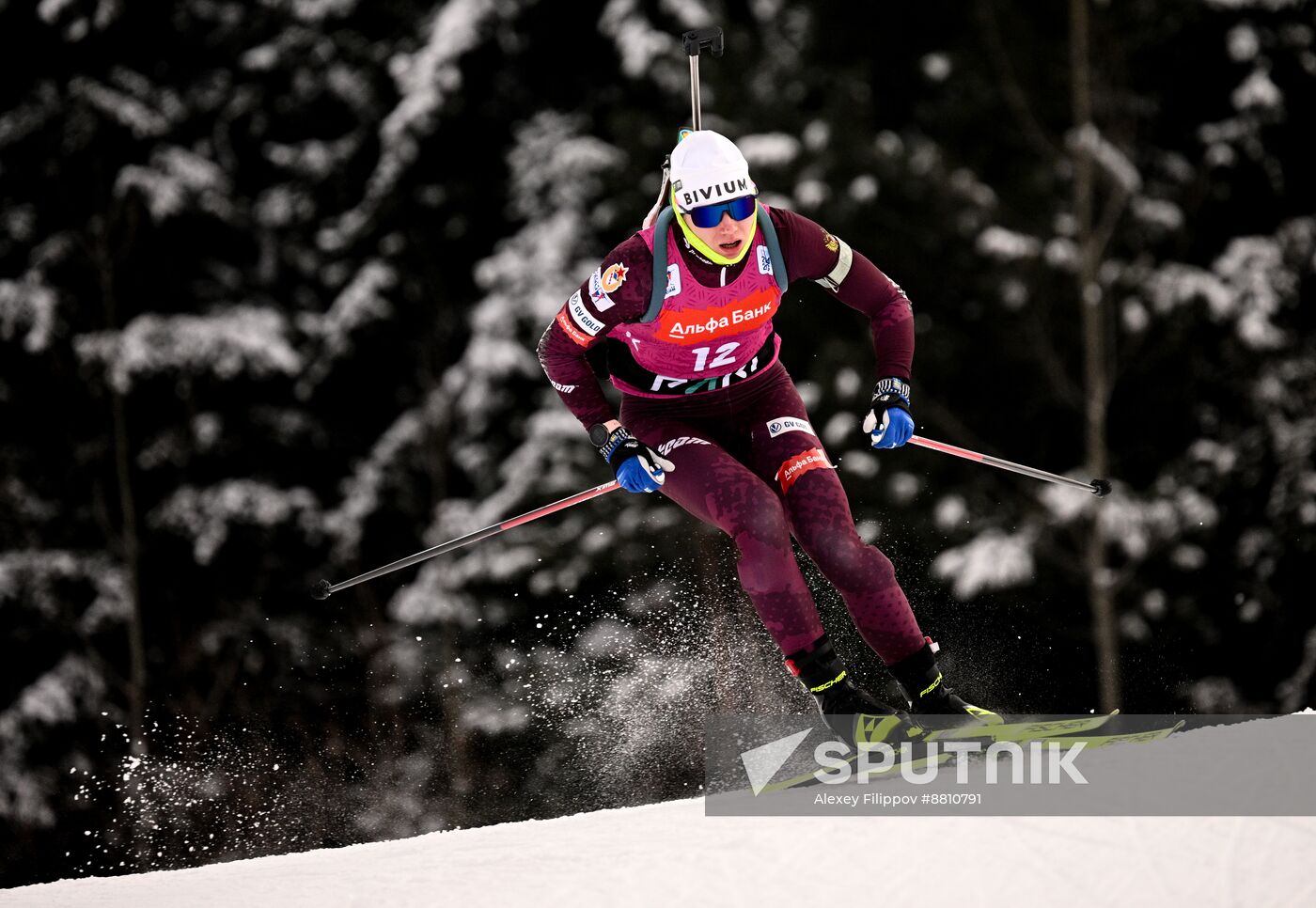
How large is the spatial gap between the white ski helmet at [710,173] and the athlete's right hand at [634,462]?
74 centimetres

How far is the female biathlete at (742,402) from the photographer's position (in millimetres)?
4340

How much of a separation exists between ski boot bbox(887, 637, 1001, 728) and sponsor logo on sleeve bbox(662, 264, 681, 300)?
134cm

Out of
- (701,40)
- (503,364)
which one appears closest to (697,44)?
(701,40)

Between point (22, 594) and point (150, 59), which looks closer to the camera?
point (22, 594)

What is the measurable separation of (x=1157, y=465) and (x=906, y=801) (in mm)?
7549

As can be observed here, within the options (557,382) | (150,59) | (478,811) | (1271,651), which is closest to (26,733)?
(478,811)

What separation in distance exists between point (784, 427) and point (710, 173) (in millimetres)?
897

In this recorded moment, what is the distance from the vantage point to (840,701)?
4.39m

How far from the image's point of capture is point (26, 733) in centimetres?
1222

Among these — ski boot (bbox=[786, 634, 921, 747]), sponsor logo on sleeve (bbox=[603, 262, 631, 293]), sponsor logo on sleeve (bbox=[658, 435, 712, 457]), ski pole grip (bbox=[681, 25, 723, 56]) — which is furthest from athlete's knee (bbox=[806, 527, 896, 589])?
ski pole grip (bbox=[681, 25, 723, 56])

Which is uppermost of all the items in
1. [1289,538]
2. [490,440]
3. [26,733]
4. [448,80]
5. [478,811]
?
[448,80]

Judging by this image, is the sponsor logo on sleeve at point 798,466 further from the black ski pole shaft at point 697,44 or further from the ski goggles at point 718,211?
the black ski pole shaft at point 697,44

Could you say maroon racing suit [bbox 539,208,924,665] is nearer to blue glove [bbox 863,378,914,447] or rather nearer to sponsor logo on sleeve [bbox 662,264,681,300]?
sponsor logo on sleeve [bbox 662,264,681,300]

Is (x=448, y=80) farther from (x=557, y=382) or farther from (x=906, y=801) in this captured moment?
(x=906, y=801)
